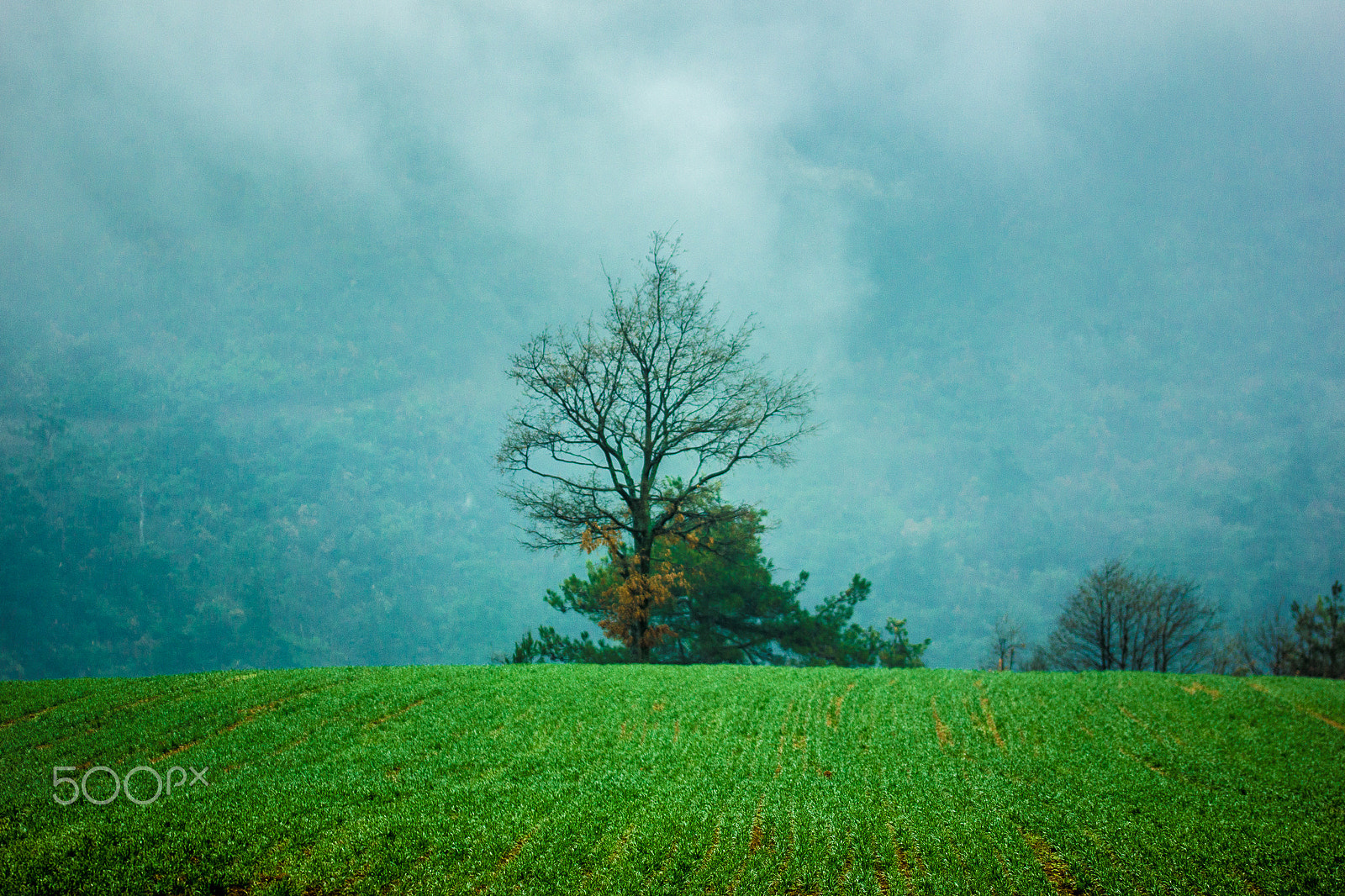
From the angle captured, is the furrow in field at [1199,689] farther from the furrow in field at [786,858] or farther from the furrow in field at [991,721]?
the furrow in field at [786,858]

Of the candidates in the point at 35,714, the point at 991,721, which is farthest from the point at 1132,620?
the point at 35,714

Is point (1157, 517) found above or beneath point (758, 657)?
above

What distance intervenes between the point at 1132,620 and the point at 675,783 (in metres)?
30.5

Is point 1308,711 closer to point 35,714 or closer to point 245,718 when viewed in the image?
point 245,718

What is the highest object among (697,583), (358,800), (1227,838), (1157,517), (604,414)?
(1157,517)

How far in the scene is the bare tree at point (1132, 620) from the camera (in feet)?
103

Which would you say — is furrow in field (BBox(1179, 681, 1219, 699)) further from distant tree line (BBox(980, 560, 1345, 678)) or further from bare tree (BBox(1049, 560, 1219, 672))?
bare tree (BBox(1049, 560, 1219, 672))

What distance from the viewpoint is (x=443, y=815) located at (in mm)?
8047

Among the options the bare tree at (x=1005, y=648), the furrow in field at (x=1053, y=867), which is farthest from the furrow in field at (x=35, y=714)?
the bare tree at (x=1005, y=648)

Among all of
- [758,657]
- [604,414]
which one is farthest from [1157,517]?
[604,414]

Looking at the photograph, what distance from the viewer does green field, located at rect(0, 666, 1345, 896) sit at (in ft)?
22.8

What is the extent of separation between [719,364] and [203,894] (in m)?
19.8

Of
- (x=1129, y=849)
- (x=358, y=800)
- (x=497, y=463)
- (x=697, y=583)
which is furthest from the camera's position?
(x=697, y=583)

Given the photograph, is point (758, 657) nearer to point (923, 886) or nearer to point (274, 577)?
point (923, 886)
